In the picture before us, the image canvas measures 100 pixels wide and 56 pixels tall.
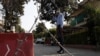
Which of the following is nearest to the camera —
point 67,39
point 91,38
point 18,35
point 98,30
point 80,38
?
point 18,35

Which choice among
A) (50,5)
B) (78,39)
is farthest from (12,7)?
(50,5)

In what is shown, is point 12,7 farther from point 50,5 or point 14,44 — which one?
point 50,5

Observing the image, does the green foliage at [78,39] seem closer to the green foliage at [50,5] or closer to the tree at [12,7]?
the green foliage at [50,5]

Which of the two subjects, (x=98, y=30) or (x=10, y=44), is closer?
(x=10, y=44)

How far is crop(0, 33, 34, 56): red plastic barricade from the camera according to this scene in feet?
26.2

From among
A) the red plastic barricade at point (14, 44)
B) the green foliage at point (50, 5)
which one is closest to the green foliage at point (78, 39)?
the green foliage at point (50, 5)

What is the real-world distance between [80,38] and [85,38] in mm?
1962

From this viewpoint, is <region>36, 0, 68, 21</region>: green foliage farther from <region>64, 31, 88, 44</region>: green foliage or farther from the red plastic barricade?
the red plastic barricade

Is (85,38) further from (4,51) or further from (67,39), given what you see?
(4,51)

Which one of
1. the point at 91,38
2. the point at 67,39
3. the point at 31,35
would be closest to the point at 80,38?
the point at 91,38

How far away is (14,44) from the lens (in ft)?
26.5

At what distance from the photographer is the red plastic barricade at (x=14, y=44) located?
26.2 ft

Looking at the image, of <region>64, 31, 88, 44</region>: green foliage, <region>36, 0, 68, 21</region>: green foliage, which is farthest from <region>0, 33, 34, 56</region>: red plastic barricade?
<region>64, 31, 88, 44</region>: green foliage

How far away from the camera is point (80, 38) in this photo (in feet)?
84.4
